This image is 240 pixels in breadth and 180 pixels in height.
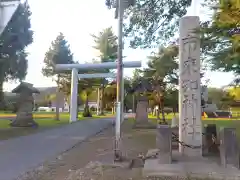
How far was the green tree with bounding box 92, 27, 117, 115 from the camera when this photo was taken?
44.0m

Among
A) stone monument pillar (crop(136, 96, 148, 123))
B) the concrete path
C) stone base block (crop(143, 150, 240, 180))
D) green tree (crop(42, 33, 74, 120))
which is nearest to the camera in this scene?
stone base block (crop(143, 150, 240, 180))

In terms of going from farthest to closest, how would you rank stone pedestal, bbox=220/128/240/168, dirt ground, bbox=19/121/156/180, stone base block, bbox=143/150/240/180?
stone pedestal, bbox=220/128/240/168 < dirt ground, bbox=19/121/156/180 < stone base block, bbox=143/150/240/180

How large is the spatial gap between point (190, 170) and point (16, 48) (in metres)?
15.2

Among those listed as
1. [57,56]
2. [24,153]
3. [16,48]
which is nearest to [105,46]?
[57,56]

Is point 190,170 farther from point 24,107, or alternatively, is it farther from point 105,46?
point 105,46

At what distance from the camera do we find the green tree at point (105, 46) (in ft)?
144

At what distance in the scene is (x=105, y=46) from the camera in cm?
4475

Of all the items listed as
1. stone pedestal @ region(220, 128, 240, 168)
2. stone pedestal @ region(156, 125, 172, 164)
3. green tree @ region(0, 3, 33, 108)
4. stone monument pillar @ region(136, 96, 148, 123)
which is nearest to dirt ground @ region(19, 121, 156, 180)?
stone pedestal @ region(156, 125, 172, 164)

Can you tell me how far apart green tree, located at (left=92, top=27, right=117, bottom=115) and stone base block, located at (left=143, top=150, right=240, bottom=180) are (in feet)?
114

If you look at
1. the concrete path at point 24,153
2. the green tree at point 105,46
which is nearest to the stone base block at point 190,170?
the concrete path at point 24,153

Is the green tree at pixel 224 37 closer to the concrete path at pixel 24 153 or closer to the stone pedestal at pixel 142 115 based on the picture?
the concrete path at pixel 24 153

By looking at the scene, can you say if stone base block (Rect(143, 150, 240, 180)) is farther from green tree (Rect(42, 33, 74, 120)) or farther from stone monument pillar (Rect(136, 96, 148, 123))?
green tree (Rect(42, 33, 74, 120))

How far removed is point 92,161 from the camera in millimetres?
8695

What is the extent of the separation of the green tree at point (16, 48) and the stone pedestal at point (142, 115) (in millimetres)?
8103
